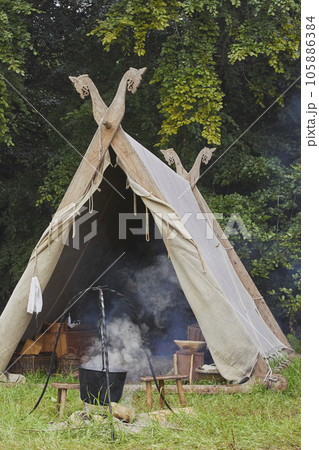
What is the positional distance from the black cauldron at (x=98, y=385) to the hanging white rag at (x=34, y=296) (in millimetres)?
1423

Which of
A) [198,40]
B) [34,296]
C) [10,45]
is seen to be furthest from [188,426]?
[198,40]

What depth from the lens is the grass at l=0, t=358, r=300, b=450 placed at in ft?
10.9

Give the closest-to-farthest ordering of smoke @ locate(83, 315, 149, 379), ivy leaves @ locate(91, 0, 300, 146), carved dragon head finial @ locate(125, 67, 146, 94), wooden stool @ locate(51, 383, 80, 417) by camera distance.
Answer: wooden stool @ locate(51, 383, 80, 417)
carved dragon head finial @ locate(125, 67, 146, 94)
smoke @ locate(83, 315, 149, 379)
ivy leaves @ locate(91, 0, 300, 146)

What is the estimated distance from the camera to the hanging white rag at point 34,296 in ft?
16.2

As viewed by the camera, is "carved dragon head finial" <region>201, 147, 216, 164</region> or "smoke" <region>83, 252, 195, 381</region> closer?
"smoke" <region>83, 252, 195, 381</region>

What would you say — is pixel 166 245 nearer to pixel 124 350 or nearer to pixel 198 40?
pixel 124 350

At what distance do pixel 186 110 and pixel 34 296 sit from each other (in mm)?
3906

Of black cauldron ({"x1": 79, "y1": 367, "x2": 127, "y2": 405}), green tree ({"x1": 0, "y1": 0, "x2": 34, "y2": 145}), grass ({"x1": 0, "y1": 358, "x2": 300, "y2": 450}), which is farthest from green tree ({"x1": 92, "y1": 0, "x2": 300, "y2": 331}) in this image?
black cauldron ({"x1": 79, "y1": 367, "x2": 127, "y2": 405})

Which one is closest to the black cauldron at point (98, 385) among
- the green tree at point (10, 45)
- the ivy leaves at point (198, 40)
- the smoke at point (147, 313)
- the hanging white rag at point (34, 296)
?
the hanging white rag at point (34, 296)

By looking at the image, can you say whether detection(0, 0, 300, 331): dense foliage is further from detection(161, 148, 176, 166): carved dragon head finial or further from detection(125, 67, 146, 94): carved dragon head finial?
detection(125, 67, 146, 94): carved dragon head finial

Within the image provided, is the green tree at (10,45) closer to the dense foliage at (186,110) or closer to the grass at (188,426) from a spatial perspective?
the dense foliage at (186,110)

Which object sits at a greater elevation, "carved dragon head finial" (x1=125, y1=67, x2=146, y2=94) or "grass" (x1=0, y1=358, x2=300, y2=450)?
"carved dragon head finial" (x1=125, y1=67, x2=146, y2=94)

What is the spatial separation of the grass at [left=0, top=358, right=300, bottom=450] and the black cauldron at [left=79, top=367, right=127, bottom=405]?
0.16 metres
